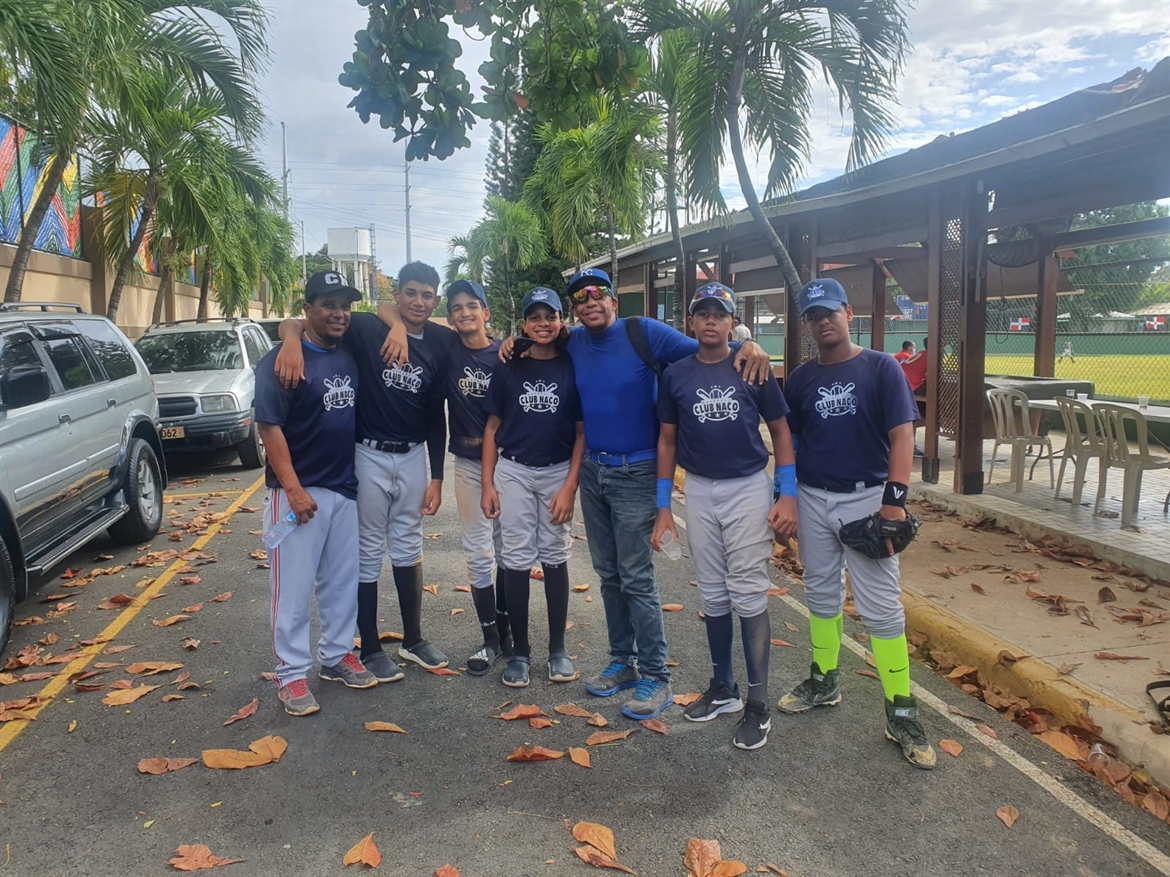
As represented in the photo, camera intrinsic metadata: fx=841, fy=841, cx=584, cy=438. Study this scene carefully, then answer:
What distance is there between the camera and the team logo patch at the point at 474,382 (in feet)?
14.5

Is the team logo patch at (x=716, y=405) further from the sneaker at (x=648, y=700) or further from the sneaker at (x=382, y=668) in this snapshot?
the sneaker at (x=382, y=668)

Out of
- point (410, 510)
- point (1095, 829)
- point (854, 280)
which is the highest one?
point (854, 280)

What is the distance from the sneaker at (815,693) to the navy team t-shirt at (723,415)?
1.12 meters

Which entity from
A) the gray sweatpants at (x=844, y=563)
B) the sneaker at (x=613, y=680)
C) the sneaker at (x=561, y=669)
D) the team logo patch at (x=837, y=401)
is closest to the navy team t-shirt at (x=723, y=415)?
the team logo patch at (x=837, y=401)

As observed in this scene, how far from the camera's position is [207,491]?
32.0 feet

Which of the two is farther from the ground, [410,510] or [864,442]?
[864,442]

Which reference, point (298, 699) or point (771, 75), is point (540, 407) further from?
point (771, 75)

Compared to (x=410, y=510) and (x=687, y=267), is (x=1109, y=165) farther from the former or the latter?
(x=687, y=267)

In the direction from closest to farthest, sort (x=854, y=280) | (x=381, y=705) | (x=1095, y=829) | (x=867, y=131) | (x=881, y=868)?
(x=881, y=868) < (x=1095, y=829) < (x=381, y=705) < (x=867, y=131) < (x=854, y=280)

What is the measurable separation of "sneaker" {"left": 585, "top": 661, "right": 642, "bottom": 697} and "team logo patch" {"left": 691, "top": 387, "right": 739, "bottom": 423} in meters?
1.41

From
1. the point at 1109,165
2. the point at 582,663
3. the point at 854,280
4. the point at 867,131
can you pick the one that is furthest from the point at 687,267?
the point at 582,663

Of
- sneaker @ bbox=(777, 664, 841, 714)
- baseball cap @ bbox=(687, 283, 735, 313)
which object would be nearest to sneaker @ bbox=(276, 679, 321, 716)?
sneaker @ bbox=(777, 664, 841, 714)

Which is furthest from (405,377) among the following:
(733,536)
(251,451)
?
(251,451)

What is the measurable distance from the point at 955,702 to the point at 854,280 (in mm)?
12408
